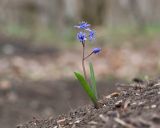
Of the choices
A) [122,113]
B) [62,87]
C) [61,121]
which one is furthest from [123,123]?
[62,87]

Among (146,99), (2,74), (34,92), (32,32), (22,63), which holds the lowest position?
(146,99)

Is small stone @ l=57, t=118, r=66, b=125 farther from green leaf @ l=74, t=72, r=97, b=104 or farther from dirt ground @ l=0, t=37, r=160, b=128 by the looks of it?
green leaf @ l=74, t=72, r=97, b=104

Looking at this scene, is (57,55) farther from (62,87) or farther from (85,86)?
(85,86)

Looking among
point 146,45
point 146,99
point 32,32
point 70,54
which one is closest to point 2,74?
point 70,54

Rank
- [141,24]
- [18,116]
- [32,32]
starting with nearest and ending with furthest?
[18,116], [141,24], [32,32]

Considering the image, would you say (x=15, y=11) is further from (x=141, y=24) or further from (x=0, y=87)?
(x=0, y=87)

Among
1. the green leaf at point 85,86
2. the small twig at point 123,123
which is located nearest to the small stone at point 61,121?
the green leaf at point 85,86
